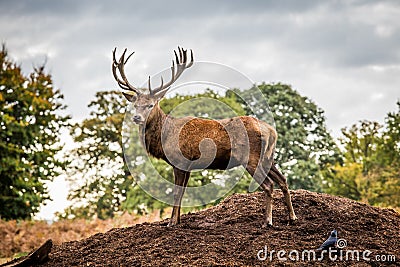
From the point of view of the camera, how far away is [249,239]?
6906mm

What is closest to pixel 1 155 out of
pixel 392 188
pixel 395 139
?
pixel 392 188

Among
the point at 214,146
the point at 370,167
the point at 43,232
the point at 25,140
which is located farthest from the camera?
the point at 370,167

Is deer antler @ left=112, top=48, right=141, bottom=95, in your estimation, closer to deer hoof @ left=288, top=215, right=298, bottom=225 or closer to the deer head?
the deer head

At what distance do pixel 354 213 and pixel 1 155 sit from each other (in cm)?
1569

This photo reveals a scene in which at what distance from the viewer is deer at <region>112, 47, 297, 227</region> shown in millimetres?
7371

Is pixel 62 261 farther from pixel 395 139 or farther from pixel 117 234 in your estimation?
pixel 395 139

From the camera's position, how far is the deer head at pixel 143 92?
7.30 m

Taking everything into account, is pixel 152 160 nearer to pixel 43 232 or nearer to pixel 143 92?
pixel 43 232

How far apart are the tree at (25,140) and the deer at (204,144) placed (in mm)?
13721

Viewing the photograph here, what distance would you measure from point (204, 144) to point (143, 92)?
1198mm

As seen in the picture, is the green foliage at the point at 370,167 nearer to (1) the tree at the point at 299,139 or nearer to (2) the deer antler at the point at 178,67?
(1) the tree at the point at 299,139

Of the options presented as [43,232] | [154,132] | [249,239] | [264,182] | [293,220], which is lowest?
[43,232]

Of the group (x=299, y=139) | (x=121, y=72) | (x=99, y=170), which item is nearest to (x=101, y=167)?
(x=99, y=170)

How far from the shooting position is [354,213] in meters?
7.96
